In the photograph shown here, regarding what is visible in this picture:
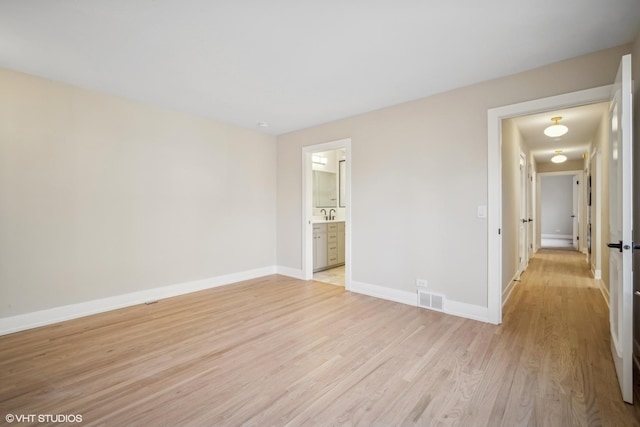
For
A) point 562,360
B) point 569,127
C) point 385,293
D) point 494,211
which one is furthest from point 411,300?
point 569,127

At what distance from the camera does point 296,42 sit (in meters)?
2.34

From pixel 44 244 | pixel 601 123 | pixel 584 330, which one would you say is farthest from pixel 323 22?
pixel 601 123

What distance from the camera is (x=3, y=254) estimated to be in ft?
9.06

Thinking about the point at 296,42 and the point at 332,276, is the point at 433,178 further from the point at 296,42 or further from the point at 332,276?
the point at 332,276

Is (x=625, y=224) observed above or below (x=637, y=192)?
below

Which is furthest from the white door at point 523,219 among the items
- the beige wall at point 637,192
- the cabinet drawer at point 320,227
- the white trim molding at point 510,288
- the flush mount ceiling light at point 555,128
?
the cabinet drawer at point 320,227

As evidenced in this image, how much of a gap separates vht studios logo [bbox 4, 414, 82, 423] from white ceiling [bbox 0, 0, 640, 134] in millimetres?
2566

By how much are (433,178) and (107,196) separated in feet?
12.7

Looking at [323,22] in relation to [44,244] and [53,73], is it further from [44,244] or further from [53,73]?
[44,244]

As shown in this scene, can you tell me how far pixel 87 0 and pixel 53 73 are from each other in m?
1.54

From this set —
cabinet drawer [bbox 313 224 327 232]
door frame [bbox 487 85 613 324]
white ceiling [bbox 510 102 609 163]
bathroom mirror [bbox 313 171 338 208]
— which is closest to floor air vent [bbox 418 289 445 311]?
door frame [bbox 487 85 613 324]

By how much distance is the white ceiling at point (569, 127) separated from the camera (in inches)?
156

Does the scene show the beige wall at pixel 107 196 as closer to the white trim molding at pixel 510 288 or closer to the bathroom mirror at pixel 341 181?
the bathroom mirror at pixel 341 181

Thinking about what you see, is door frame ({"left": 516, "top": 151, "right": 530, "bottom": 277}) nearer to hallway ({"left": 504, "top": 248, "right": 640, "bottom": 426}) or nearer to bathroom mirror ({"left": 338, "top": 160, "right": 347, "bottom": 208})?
hallway ({"left": 504, "top": 248, "right": 640, "bottom": 426})
